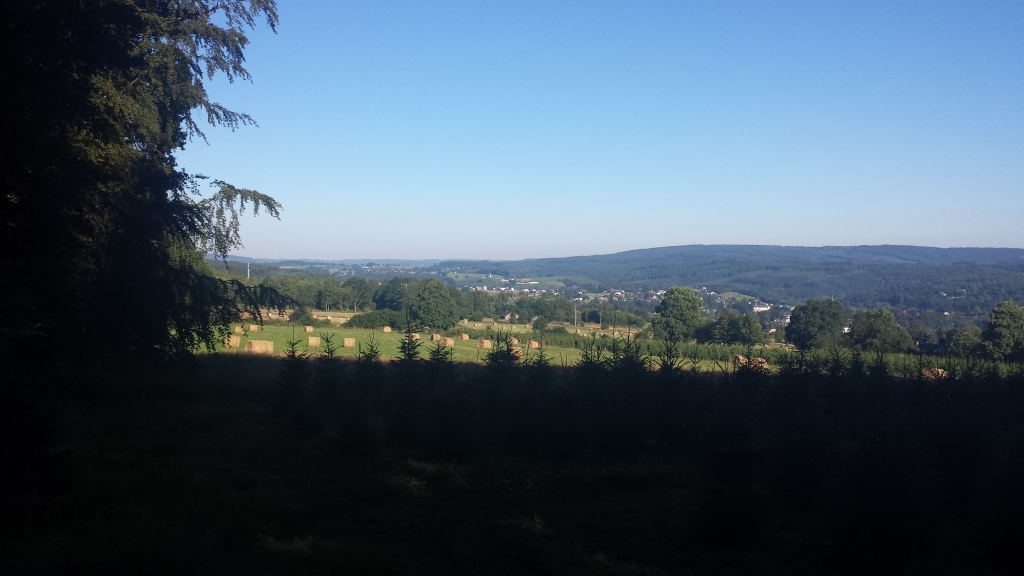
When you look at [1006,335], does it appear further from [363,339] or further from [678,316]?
[363,339]

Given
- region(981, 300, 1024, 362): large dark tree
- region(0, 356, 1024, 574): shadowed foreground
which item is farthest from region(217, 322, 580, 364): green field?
region(981, 300, 1024, 362): large dark tree

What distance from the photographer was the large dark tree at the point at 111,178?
812cm

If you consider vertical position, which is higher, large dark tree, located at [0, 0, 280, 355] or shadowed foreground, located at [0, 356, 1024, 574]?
large dark tree, located at [0, 0, 280, 355]

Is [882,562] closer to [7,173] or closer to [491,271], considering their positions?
[7,173]

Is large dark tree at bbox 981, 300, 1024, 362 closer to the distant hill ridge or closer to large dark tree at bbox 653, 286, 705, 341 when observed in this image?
large dark tree at bbox 653, 286, 705, 341

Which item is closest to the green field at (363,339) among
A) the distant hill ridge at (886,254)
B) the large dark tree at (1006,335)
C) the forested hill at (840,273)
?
the large dark tree at (1006,335)

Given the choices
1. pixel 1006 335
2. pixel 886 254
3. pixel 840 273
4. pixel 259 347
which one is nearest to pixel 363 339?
pixel 259 347

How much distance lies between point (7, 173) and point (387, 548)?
6.11m

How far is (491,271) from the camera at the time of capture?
241 ft

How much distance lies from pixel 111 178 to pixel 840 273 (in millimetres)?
34793

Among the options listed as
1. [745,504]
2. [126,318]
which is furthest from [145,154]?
[745,504]

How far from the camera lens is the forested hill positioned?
2562 cm

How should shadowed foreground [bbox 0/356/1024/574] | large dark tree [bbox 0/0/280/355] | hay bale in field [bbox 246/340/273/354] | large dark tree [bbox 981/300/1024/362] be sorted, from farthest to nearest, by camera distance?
hay bale in field [bbox 246/340/273/354] < large dark tree [bbox 981/300/1024/362] < large dark tree [bbox 0/0/280/355] < shadowed foreground [bbox 0/356/1024/574]

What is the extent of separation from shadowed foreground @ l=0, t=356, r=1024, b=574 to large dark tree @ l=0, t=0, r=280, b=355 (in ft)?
4.61
